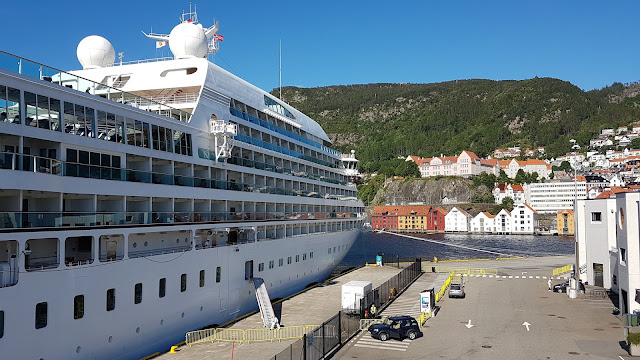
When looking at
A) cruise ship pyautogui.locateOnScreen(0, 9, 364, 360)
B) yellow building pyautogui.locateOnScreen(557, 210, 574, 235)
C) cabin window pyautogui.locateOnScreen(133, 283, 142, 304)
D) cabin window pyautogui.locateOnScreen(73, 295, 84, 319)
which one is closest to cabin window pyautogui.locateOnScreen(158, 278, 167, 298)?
cruise ship pyautogui.locateOnScreen(0, 9, 364, 360)

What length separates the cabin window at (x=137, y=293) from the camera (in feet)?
61.9

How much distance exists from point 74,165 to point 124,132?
301cm

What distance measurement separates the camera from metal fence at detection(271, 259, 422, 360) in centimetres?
1888

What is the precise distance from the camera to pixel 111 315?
17656mm

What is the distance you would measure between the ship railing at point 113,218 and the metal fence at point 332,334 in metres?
7.70

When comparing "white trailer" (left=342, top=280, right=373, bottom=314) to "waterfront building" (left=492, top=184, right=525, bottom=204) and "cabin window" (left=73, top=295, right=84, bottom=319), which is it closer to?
"cabin window" (left=73, top=295, right=84, bottom=319)

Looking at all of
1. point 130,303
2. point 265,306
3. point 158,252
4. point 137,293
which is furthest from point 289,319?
point 130,303

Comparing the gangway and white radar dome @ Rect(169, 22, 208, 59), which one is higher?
white radar dome @ Rect(169, 22, 208, 59)

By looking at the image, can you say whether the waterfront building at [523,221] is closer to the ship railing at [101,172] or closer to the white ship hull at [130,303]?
the white ship hull at [130,303]

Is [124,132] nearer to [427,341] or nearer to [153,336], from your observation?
[153,336]

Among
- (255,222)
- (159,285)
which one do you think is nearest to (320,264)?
(255,222)

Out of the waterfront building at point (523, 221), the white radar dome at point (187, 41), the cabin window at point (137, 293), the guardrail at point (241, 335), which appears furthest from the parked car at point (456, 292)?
the waterfront building at point (523, 221)

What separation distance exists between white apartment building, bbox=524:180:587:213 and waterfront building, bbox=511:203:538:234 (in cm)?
2869

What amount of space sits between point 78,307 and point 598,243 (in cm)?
3427
